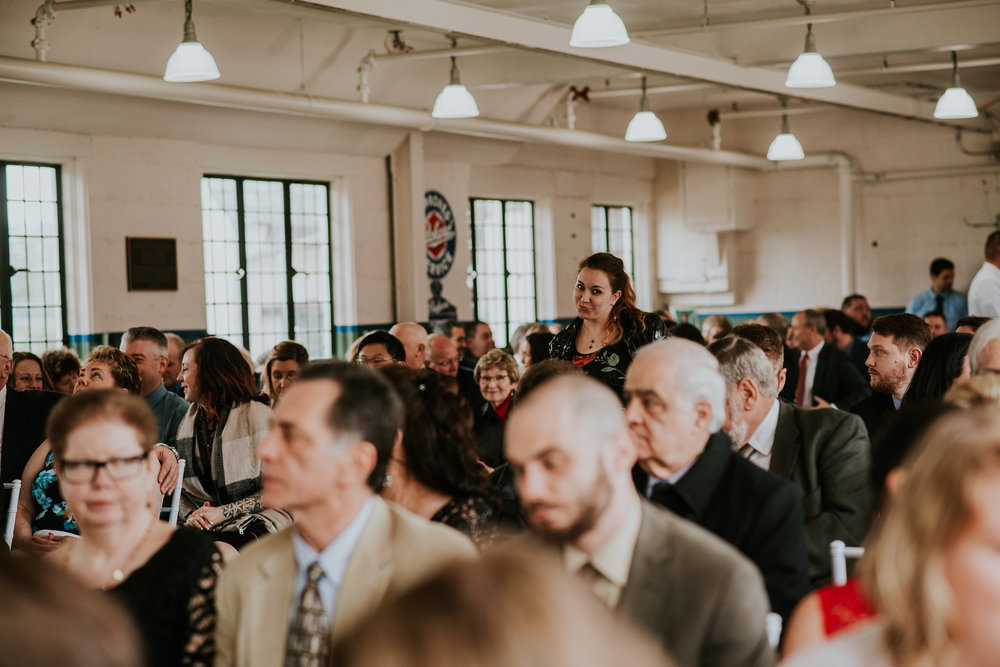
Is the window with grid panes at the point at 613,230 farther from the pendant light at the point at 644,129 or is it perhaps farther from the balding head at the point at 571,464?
the balding head at the point at 571,464

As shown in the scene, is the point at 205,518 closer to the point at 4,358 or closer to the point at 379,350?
the point at 4,358

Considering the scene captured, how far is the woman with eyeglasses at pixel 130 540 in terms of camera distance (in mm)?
2488

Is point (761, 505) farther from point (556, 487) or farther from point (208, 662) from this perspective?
point (208, 662)

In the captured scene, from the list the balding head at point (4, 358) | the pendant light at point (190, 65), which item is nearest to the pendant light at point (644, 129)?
the pendant light at point (190, 65)

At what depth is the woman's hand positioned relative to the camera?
4.56 metres

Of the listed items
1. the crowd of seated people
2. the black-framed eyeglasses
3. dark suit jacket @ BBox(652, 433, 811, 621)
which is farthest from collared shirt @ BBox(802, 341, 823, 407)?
the black-framed eyeglasses

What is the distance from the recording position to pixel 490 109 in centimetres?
1275

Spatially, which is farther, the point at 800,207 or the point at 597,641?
the point at 800,207

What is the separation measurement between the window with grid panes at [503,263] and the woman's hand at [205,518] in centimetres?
1005

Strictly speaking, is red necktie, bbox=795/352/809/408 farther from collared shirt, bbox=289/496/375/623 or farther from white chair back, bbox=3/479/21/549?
collared shirt, bbox=289/496/375/623

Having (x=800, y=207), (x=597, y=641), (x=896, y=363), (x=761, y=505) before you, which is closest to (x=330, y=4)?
(x=896, y=363)

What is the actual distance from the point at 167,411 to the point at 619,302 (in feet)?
7.12

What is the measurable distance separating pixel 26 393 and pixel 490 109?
8.42 meters

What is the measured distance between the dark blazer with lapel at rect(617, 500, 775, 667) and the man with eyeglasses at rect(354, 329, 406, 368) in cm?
369
